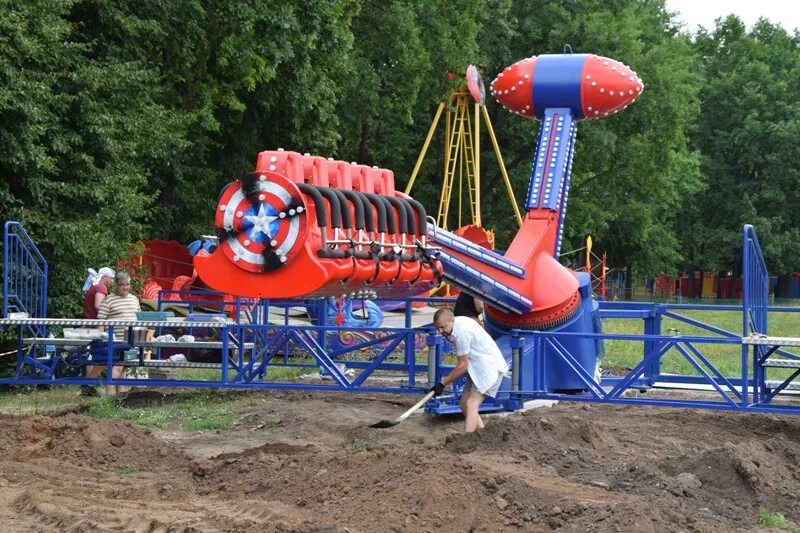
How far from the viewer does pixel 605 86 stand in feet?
55.2

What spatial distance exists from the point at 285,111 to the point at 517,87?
37.5ft

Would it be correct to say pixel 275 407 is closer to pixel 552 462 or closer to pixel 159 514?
pixel 552 462

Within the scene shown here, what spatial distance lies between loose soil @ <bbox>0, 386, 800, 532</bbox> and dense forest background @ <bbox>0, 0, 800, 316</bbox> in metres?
6.20

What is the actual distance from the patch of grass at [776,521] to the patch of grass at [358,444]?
13.8 ft

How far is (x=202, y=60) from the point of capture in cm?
2538

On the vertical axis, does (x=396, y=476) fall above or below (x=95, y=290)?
below

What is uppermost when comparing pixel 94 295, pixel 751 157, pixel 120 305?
pixel 751 157

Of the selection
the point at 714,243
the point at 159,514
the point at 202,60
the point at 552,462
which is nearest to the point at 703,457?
the point at 552,462

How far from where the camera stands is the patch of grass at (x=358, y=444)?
12578 millimetres

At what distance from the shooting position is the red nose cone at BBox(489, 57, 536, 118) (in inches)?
676

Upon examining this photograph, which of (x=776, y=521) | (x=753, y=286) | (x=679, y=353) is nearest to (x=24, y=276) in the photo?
(x=753, y=286)

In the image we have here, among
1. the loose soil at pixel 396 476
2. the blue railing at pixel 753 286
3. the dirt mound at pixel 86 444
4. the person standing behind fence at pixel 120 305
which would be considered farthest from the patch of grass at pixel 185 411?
the blue railing at pixel 753 286

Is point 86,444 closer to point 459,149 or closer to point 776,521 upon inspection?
point 776,521

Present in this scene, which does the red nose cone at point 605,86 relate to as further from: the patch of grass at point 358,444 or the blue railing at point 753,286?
the patch of grass at point 358,444
